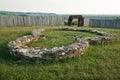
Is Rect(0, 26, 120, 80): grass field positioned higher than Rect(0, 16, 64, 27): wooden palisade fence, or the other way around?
Rect(0, 16, 64, 27): wooden palisade fence

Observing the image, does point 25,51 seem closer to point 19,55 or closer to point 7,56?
point 19,55

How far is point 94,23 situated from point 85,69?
72.2 ft

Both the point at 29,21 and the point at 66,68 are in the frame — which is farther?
the point at 29,21

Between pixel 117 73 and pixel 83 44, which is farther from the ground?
pixel 83 44

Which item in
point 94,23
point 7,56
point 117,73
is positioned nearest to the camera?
point 117,73

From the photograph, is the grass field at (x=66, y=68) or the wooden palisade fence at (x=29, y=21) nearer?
the grass field at (x=66, y=68)

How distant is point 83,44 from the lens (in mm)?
10266

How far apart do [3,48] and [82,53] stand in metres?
4.27

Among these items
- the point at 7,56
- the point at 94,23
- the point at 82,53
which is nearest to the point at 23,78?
the point at 7,56

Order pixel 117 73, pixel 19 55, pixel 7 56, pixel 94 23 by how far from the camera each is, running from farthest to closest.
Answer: pixel 94 23, pixel 7 56, pixel 19 55, pixel 117 73

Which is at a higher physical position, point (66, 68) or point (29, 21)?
point (29, 21)

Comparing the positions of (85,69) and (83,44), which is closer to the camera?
(85,69)

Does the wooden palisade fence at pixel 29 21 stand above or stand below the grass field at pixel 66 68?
above

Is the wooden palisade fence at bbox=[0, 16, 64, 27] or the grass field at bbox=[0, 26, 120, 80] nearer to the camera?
the grass field at bbox=[0, 26, 120, 80]
